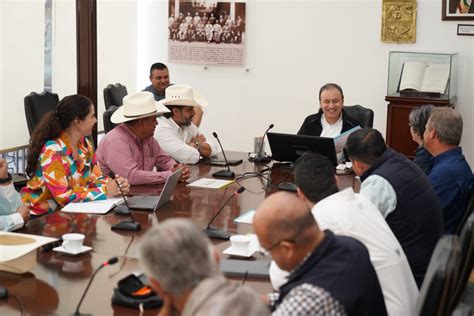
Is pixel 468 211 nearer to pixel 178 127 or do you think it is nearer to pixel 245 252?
pixel 245 252

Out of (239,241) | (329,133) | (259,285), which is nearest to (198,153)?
(329,133)

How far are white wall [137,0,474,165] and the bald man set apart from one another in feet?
17.3

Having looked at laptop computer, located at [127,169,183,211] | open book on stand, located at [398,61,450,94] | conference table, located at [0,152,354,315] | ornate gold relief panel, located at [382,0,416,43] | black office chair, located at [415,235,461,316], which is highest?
ornate gold relief panel, located at [382,0,416,43]

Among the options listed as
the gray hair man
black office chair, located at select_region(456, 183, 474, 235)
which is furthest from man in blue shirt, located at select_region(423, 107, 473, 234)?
the gray hair man

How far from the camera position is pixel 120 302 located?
2.50m

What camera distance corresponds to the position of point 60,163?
415 centimetres

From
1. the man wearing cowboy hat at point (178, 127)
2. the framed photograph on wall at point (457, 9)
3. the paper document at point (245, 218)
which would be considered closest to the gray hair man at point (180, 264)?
the paper document at point (245, 218)

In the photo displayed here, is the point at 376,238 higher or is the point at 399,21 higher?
the point at 399,21

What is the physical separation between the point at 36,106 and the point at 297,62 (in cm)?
293

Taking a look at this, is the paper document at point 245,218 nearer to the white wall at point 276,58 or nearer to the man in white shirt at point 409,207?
the man in white shirt at point 409,207

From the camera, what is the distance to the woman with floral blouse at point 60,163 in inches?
162

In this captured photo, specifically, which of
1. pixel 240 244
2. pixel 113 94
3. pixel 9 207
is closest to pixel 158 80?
pixel 113 94

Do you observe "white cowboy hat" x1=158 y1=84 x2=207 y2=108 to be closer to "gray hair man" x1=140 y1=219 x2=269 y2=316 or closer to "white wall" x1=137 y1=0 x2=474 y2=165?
"white wall" x1=137 y1=0 x2=474 y2=165

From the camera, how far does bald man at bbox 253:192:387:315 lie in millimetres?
2148
